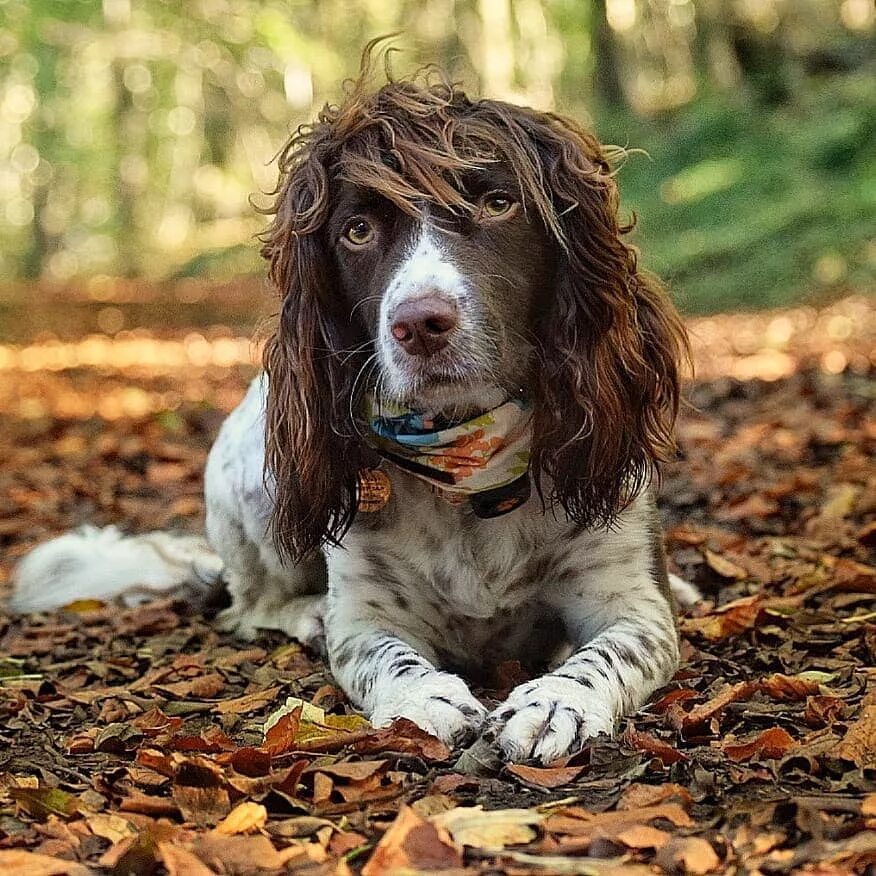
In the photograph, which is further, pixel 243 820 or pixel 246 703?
pixel 246 703

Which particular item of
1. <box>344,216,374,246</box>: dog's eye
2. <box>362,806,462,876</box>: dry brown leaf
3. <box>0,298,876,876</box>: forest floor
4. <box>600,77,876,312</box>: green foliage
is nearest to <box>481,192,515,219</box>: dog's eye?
<box>344,216,374,246</box>: dog's eye

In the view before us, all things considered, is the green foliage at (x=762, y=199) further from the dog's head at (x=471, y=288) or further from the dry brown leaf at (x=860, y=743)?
the dry brown leaf at (x=860, y=743)

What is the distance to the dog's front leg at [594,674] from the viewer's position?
2936 millimetres

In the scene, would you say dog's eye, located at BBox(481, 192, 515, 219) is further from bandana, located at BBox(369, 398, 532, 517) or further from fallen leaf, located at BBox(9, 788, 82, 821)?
fallen leaf, located at BBox(9, 788, 82, 821)

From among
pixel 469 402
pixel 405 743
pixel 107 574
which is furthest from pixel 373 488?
pixel 107 574

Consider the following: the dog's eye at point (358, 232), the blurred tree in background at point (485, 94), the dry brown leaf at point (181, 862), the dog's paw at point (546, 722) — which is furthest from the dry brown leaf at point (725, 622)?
the dry brown leaf at point (181, 862)

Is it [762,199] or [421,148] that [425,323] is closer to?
[421,148]

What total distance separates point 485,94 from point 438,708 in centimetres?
181

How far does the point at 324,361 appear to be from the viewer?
3.67 meters

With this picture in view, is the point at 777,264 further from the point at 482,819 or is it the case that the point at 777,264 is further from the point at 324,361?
the point at 482,819

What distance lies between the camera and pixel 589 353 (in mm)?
3539

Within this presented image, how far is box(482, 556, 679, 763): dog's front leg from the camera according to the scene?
2.94m

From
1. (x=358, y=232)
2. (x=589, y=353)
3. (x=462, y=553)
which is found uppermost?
Answer: (x=358, y=232)

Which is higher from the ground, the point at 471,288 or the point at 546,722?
the point at 471,288
